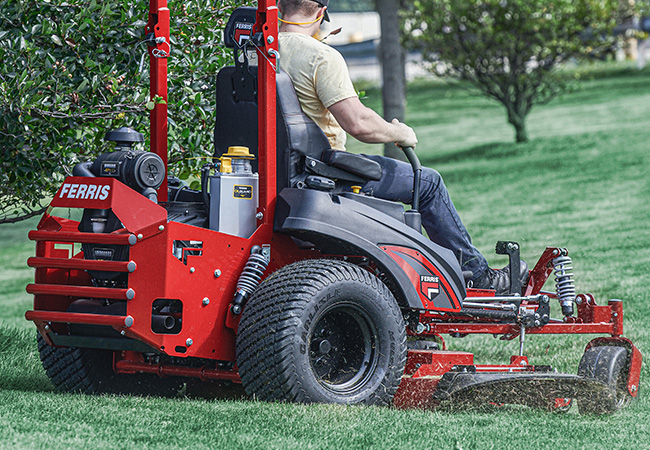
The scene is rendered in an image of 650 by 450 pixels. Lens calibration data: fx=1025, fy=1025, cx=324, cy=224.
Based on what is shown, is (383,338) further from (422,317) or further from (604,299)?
(604,299)

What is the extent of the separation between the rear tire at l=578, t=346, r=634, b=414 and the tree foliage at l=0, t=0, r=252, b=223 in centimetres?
248

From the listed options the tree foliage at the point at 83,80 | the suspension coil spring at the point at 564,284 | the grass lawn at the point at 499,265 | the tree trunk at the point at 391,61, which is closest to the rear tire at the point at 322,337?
the grass lawn at the point at 499,265

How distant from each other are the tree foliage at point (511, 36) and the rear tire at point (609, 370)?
15.2m

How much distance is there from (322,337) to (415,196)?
976 mm

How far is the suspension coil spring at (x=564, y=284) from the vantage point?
227 inches

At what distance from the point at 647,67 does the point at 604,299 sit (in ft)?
80.8

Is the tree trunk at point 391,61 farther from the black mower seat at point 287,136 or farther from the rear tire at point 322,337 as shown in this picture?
the rear tire at point 322,337

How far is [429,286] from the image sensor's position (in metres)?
5.04

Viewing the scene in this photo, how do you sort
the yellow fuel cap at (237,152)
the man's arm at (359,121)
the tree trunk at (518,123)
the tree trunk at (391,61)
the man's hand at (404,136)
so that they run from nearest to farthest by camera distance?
1. the yellow fuel cap at (237,152)
2. the man's arm at (359,121)
3. the man's hand at (404,136)
4. the tree trunk at (391,61)
5. the tree trunk at (518,123)

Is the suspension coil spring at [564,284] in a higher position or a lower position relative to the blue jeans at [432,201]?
lower

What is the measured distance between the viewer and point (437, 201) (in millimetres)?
5465

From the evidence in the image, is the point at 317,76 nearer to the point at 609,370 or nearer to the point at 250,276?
the point at 250,276

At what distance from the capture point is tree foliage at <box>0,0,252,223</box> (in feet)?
19.4

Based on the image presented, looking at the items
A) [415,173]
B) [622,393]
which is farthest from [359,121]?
[622,393]
